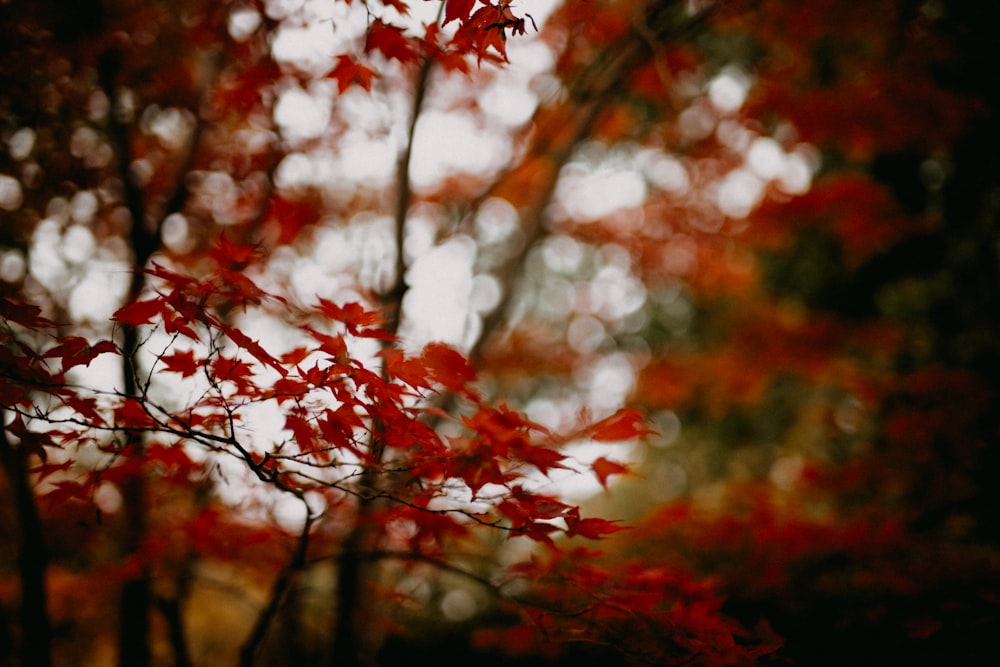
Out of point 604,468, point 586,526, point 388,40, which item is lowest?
point 586,526

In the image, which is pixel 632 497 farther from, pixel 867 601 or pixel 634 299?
pixel 867 601

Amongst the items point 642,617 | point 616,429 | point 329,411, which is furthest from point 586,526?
point 329,411

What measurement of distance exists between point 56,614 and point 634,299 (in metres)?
8.52

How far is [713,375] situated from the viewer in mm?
7078

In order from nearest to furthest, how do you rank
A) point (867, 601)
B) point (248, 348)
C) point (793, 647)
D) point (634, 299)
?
point (248, 348) < point (867, 601) < point (793, 647) < point (634, 299)

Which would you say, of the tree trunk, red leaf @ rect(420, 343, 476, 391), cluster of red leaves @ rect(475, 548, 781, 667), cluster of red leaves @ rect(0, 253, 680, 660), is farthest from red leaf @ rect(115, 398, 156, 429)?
the tree trunk

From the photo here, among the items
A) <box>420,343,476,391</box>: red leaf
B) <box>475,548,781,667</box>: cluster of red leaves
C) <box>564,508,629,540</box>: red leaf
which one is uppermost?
<box>420,343,476,391</box>: red leaf

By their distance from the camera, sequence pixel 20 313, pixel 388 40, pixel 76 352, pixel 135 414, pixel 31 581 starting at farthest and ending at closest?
pixel 31 581 → pixel 388 40 → pixel 135 414 → pixel 76 352 → pixel 20 313

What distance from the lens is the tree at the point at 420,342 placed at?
5.86 feet

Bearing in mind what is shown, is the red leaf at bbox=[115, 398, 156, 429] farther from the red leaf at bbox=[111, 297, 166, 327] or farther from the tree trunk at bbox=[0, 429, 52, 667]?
the tree trunk at bbox=[0, 429, 52, 667]

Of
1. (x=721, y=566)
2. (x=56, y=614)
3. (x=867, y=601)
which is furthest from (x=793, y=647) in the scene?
(x=56, y=614)

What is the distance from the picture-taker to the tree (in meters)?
1.79

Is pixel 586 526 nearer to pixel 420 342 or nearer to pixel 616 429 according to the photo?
pixel 616 429

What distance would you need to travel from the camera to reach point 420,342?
10.6 feet
